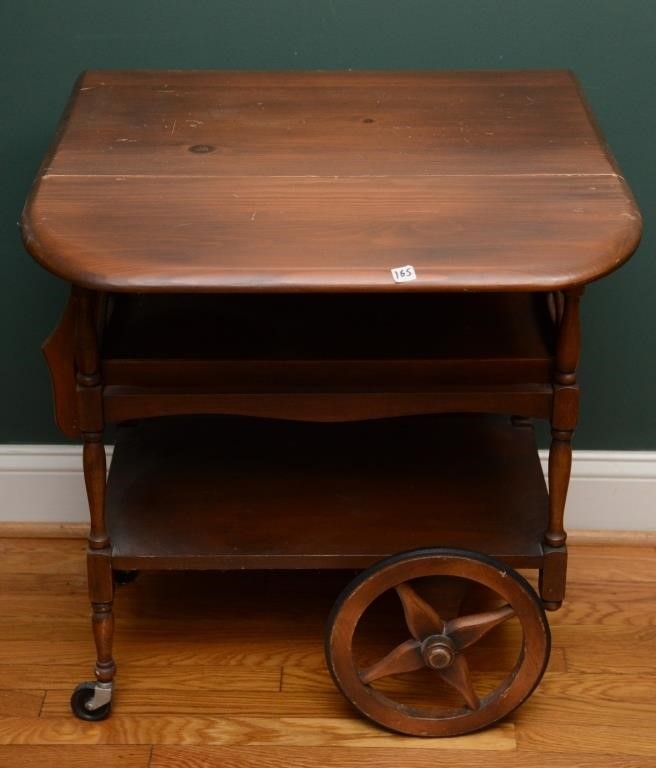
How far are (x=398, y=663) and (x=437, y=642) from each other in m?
0.07

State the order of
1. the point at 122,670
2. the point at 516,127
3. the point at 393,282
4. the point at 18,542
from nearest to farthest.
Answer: the point at 393,282, the point at 516,127, the point at 122,670, the point at 18,542

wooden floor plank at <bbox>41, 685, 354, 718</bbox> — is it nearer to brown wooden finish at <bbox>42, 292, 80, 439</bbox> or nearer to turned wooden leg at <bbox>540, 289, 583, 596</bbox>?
turned wooden leg at <bbox>540, 289, 583, 596</bbox>

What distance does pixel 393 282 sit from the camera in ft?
5.14

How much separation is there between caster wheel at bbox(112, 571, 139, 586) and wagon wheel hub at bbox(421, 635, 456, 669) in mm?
Result: 613

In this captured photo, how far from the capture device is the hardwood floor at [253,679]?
1.99 m

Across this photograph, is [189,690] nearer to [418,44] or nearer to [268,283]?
[268,283]

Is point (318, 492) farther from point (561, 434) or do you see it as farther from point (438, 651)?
point (561, 434)

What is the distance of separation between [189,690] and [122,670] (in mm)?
118

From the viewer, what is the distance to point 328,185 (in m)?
1.74

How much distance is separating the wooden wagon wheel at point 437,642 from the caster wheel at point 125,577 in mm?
499

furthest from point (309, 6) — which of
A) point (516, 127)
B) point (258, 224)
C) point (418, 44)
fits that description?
point (258, 224)

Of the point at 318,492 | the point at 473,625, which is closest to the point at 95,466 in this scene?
the point at 318,492

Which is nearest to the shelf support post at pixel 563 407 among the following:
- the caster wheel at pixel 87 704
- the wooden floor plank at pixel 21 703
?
the caster wheel at pixel 87 704

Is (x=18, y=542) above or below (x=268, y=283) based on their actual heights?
below
